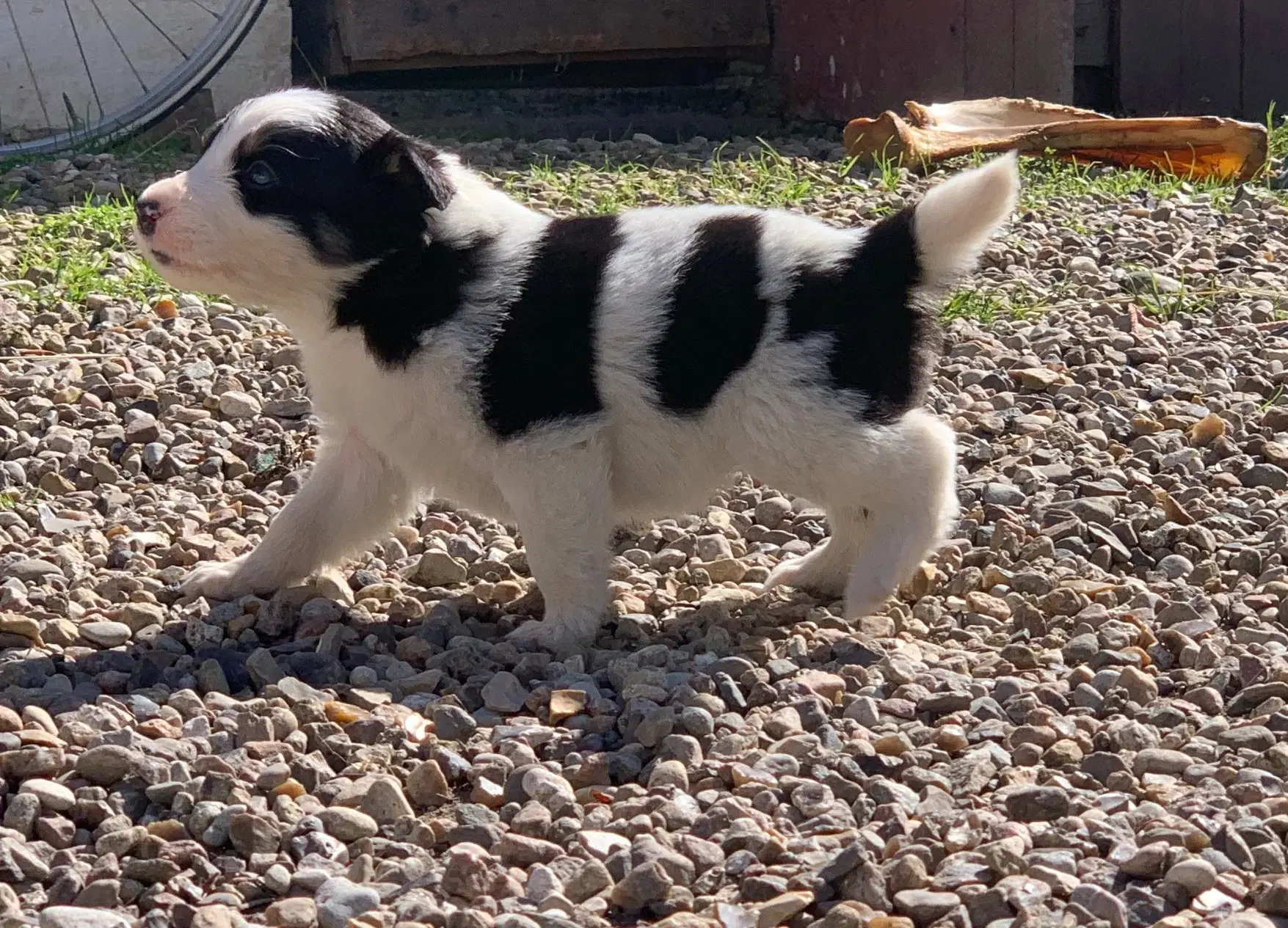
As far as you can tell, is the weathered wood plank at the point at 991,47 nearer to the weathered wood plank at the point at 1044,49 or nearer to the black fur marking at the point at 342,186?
the weathered wood plank at the point at 1044,49

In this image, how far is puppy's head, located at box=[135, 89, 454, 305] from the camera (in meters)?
3.46

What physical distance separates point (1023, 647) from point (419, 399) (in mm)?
1330

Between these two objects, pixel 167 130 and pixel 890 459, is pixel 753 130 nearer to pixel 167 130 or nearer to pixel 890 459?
pixel 167 130

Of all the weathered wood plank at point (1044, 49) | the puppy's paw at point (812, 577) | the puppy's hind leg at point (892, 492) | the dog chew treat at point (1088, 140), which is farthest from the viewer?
the weathered wood plank at point (1044, 49)

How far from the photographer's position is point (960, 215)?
3564mm

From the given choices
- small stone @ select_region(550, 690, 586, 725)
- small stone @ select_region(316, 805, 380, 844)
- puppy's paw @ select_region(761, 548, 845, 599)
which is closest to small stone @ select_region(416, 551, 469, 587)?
puppy's paw @ select_region(761, 548, 845, 599)

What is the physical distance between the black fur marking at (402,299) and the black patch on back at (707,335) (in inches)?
17.3

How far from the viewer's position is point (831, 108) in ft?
30.0

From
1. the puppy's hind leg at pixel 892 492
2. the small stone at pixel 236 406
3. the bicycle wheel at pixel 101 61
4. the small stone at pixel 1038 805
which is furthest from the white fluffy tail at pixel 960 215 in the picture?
the bicycle wheel at pixel 101 61

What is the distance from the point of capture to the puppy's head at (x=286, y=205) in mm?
3455

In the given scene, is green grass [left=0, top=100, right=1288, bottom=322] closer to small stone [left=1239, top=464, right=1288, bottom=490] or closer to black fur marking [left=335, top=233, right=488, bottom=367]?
small stone [left=1239, top=464, right=1288, bottom=490]

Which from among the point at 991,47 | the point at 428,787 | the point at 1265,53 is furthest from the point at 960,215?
the point at 1265,53

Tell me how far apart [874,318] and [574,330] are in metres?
0.63

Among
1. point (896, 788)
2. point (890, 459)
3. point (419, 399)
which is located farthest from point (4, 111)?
point (896, 788)
